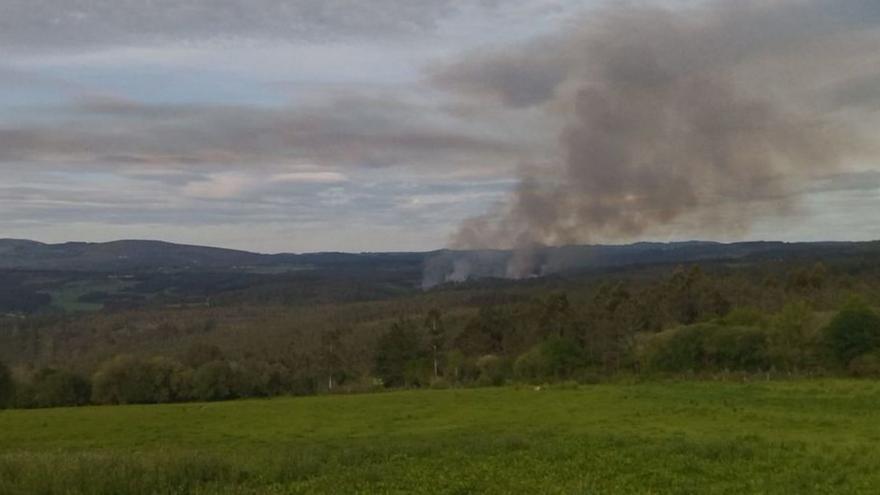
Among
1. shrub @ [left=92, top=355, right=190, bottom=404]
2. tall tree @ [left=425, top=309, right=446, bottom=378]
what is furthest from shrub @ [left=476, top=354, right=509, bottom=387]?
shrub @ [left=92, top=355, right=190, bottom=404]

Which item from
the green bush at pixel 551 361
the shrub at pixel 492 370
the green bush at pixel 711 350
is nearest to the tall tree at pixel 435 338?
the shrub at pixel 492 370

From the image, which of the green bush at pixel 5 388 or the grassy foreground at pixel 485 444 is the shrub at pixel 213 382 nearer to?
the green bush at pixel 5 388

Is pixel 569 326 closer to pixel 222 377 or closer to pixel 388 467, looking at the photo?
pixel 222 377

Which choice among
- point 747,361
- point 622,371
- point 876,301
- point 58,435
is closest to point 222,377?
point 58,435

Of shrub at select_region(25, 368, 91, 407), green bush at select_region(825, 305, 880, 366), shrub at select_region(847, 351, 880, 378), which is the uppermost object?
green bush at select_region(825, 305, 880, 366)

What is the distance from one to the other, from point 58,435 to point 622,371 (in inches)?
1851

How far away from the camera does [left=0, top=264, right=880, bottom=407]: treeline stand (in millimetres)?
66500

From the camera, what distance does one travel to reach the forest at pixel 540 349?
66.3 metres

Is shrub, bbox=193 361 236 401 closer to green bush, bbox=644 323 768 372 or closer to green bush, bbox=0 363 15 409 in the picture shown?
green bush, bbox=0 363 15 409

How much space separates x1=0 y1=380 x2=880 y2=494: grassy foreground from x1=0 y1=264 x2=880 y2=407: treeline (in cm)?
1525

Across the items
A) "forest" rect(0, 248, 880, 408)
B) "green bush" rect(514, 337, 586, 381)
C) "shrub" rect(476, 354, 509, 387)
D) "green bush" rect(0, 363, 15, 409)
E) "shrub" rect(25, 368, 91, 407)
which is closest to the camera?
"forest" rect(0, 248, 880, 408)

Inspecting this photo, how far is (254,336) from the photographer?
135 meters

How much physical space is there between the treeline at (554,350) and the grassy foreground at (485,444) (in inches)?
600

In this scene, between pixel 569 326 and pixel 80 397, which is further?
pixel 569 326
